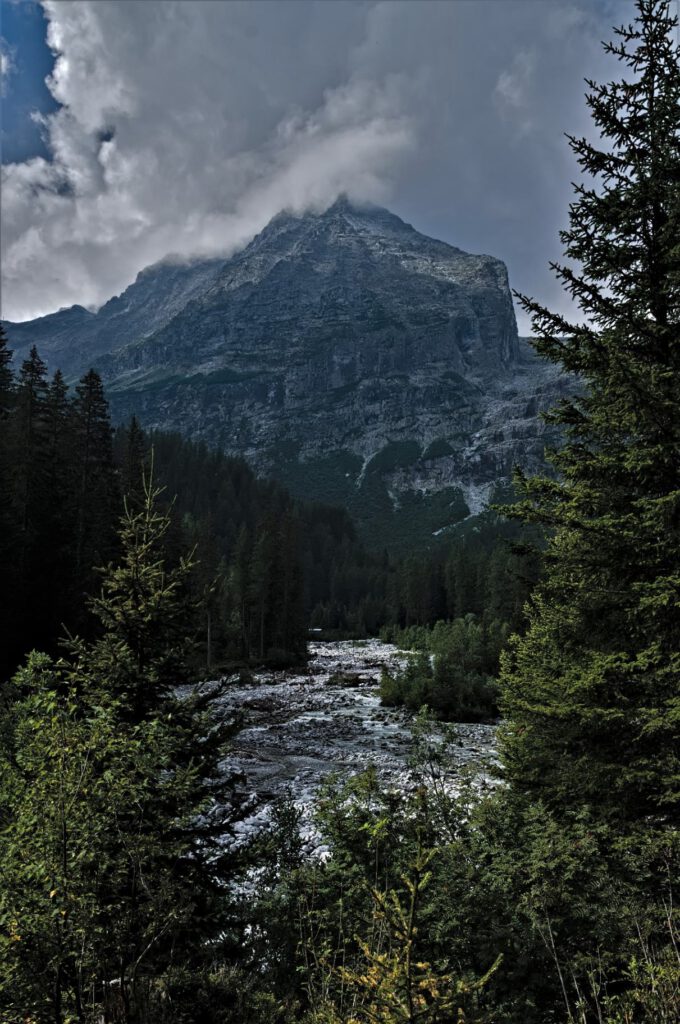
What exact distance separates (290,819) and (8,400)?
4257cm

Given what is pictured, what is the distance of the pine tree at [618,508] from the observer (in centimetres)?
633

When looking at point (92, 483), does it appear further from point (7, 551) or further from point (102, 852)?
point (102, 852)

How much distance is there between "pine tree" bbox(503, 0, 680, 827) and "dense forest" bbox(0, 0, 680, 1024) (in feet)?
0.12

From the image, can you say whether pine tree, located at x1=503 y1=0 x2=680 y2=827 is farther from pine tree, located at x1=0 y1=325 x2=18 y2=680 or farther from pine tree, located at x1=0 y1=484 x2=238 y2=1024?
pine tree, located at x1=0 y1=325 x2=18 y2=680

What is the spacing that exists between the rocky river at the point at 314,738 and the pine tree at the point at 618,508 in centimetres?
256

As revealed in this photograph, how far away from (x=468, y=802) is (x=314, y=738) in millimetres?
18026

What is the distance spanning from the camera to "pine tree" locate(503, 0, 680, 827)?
6328 mm

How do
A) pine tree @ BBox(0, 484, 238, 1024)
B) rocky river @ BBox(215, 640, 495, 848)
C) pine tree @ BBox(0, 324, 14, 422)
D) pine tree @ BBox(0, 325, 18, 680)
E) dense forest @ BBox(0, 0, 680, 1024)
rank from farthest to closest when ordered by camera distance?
pine tree @ BBox(0, 324, 14, 422)
pine tree @ BBox(0, 325, 18, 680)
rocky river @ BBox(215, 640, 495, 848)
dense forest @ BBox(0, 0, 680, 1024)
pine tree @ BBox(0, 484, 238, 1024)

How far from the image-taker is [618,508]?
7.12 metres

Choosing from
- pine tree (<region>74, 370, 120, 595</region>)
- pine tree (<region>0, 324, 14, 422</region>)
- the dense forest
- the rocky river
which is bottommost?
the rocky river

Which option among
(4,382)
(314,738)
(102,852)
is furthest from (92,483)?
(102,852)

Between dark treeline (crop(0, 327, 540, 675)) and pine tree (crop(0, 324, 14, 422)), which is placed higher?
pine tree (crop(0, 324, 14, 422))

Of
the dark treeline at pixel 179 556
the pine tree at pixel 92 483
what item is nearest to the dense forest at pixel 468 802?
the dark treeline at pixel 179 556

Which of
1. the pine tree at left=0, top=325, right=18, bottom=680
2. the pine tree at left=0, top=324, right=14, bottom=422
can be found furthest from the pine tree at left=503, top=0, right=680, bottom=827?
the pine tree at left=0, top=324, right=14, bottom=422
